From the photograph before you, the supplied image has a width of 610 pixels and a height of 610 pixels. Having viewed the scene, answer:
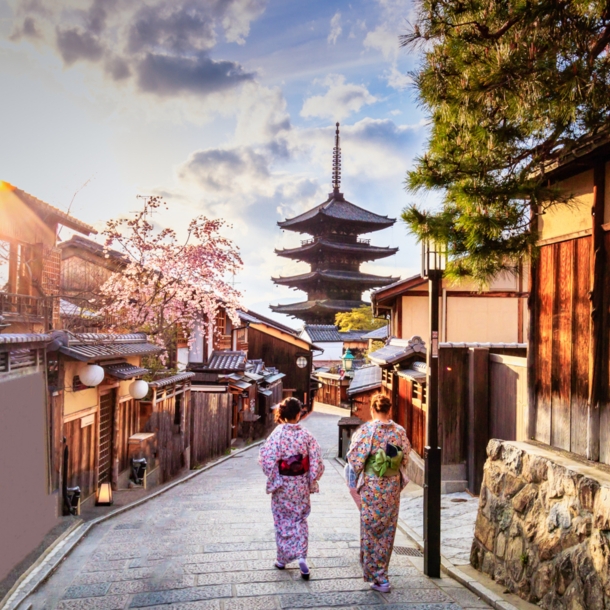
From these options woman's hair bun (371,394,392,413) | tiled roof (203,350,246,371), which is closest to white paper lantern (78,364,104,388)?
woman's hair bun (371,394,392,413)

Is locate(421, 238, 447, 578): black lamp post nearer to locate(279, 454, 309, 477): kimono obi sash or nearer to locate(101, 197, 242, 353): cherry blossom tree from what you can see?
locate(279, 454, 309, 477): kimono obi sash

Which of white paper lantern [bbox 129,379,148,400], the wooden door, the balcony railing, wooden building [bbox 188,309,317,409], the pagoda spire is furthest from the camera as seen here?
the pagoda spire

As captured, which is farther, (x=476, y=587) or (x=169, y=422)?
(x=169, y=422)

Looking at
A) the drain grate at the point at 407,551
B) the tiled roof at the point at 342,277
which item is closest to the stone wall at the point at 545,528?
the drain grate at the point at 407,551

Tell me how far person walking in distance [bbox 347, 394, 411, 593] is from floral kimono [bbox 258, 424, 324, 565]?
514 mm

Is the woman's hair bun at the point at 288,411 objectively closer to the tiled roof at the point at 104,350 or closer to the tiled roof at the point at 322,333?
the tiled roof at the point at 104,350

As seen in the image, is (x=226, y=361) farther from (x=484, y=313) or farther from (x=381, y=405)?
(x=381, y=405)

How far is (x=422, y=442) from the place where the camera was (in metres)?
10.0

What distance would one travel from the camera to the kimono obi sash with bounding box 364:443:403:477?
4598mm

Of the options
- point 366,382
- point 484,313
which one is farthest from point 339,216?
point 484,313

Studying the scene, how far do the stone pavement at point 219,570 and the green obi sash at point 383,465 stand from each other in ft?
3.11

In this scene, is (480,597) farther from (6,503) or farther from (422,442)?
(422,442)

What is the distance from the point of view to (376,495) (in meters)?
4.61

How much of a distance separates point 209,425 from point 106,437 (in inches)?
250
